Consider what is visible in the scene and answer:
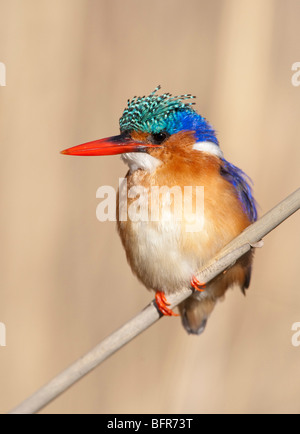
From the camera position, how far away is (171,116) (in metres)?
1.86

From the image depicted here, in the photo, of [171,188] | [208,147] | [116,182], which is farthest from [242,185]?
[116,182]

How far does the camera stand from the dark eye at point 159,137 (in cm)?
183

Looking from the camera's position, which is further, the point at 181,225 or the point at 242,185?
the point at 242,185

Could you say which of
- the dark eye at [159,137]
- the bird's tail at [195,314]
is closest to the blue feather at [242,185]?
the dark eye at [159,137]

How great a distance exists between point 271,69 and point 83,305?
4.41 feet

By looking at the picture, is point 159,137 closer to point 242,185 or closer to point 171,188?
point 171,188

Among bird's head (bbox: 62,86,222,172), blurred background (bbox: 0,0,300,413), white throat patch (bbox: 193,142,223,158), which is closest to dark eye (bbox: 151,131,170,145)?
bird's head (bbox: 62,86,222,172)

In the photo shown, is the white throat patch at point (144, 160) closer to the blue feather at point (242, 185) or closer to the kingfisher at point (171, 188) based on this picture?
the kingfisher at point (171, 188)

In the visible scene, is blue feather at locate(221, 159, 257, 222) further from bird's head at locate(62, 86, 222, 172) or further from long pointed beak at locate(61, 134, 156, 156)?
long pointed beak at locate(61, 134, 156, 156)

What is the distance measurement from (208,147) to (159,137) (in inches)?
7.2

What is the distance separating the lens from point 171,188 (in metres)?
1.78

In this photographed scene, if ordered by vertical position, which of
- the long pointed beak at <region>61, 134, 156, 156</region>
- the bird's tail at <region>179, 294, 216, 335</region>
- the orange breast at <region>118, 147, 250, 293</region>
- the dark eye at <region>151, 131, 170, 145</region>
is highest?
the dark eye at <region>151, 131, 170, 145</region>

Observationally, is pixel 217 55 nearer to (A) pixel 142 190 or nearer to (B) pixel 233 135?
(B) pixel 233 135

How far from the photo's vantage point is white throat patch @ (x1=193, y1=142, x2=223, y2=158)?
1873 mm
